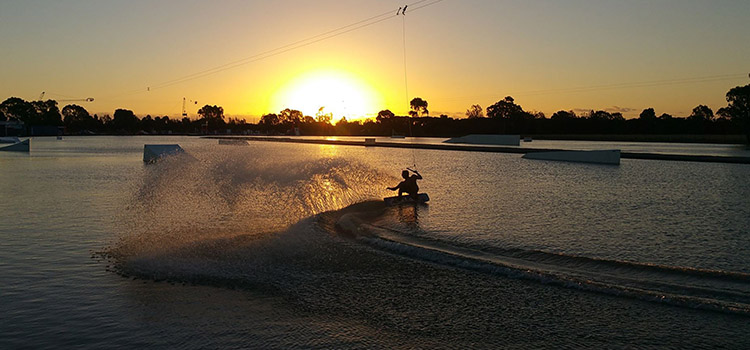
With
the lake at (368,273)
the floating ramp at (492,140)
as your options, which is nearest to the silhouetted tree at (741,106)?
the floating ramp at (492,140)

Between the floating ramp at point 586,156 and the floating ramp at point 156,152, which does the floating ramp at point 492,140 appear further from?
the floating ramp at point 156,152

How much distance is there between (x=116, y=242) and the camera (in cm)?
1262

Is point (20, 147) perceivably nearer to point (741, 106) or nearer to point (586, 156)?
point (586, 156)

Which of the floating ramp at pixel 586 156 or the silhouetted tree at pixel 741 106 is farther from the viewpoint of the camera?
the silhouetted tree at pixel 741 106

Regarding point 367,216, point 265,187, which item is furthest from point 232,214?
point 265,187

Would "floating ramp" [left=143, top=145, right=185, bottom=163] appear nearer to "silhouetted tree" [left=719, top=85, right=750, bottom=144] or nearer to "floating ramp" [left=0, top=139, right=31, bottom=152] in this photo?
"floating ramp" [left=0, top=139, right=31, bottom=152]

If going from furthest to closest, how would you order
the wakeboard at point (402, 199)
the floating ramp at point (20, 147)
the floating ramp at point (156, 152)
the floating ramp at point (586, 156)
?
the floating ramp at point (20, 147)
the floating ramp at point (156, 152)
the floating ramp at point (586, 156)
the wakeboard at point (402, 199)

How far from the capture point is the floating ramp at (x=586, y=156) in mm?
45559

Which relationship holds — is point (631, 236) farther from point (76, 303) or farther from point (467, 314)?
point (76, 303)

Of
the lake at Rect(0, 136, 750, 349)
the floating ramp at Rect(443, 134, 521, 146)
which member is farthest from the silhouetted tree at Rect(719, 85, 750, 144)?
the lake at Rect(0, 136, 750, 349)

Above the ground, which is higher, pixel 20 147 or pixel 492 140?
pixel 492 140

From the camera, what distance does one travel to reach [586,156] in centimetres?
4778

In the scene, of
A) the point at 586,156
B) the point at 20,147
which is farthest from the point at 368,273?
the point at 20,147

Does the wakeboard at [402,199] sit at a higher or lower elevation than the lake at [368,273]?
higher
